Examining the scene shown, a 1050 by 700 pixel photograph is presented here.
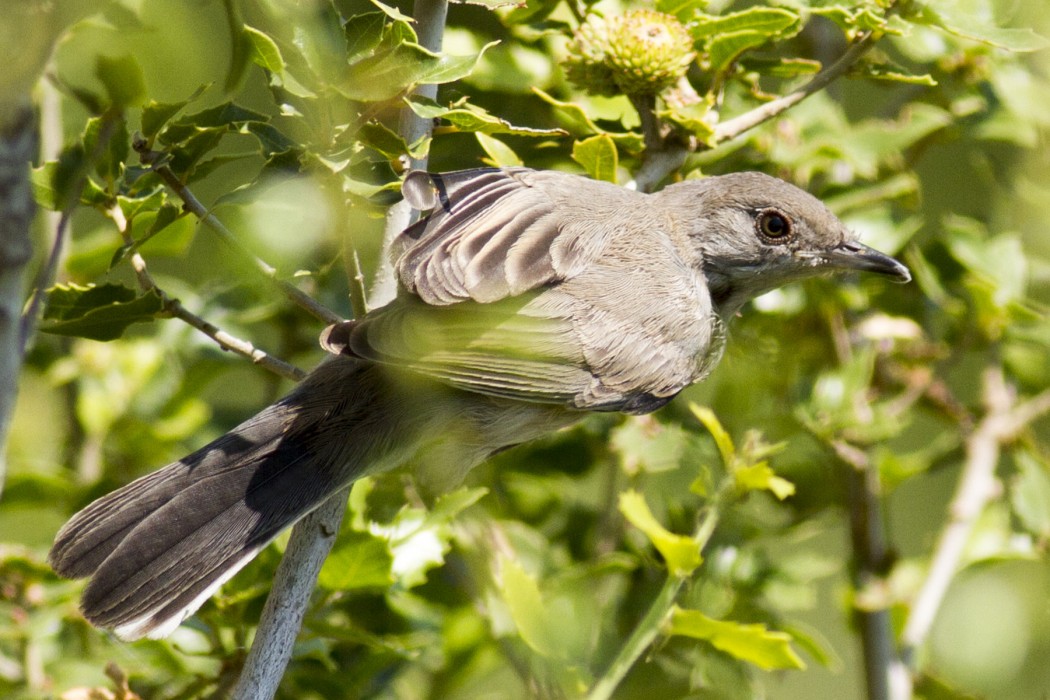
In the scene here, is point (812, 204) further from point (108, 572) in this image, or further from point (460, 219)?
point (108, 572)

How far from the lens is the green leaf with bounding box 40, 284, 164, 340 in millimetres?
2135

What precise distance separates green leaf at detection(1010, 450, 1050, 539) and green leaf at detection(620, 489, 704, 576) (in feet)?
4.38

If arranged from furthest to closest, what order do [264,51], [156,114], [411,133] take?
[411,133] → [156,114] → [264,51]

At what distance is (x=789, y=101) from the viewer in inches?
99.9

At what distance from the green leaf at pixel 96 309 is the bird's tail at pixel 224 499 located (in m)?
0.38

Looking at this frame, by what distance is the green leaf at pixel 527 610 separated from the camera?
242 centimetres

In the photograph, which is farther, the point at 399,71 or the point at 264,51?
the point at 399,71

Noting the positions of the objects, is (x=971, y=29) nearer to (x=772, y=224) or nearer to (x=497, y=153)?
(x=772, y=224)

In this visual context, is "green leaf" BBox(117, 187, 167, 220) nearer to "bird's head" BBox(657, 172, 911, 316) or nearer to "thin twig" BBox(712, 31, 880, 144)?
"thin twig" BBox(712, 31, 880, 144)

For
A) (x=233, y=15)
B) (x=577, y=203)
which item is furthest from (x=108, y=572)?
(x=577, y=203)

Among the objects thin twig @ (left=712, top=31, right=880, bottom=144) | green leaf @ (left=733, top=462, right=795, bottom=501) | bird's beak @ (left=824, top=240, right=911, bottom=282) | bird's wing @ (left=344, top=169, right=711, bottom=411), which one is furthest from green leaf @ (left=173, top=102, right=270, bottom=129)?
bird's beak @ (left=824, top=240, right=911, bottom=282)

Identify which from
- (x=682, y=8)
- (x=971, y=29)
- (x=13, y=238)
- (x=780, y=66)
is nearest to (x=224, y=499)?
(x=13, y=238)

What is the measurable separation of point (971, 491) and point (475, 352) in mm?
1667

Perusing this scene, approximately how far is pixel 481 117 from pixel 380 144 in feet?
0.65
